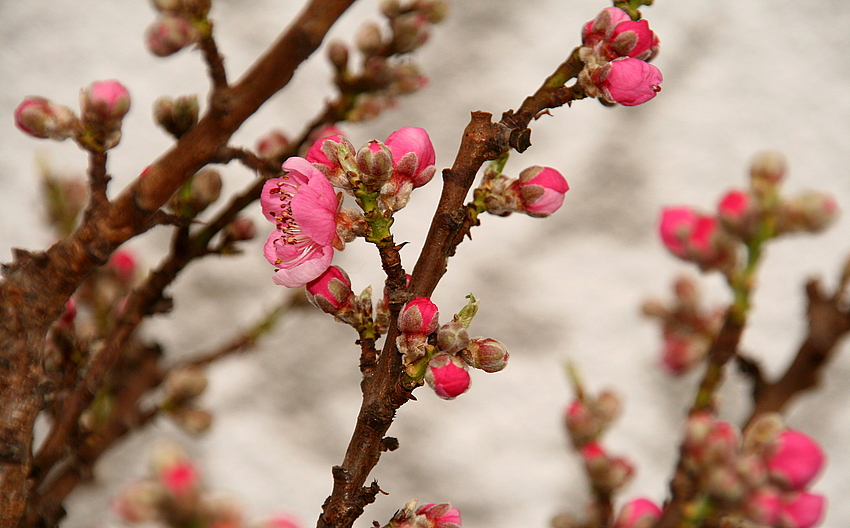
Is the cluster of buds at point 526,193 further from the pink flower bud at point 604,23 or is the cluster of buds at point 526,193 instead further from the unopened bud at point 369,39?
the unopened bud at point 369,39

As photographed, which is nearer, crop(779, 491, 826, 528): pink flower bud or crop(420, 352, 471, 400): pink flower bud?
crop(420, 352, 471, 400): pink flower bud

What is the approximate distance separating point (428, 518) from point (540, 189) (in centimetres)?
15

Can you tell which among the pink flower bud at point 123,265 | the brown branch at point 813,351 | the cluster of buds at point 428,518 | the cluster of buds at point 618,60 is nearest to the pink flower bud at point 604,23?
the cluster of buds at point 618,60

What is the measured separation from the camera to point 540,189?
0.85 ft

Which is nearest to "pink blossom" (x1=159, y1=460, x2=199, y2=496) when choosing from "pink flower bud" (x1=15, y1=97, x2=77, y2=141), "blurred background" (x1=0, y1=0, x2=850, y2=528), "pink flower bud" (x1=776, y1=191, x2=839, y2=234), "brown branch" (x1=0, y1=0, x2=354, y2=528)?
"brown branch" (x1=0, y1=0, x2=354, y2=528)

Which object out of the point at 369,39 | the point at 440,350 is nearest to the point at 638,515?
the point at 440,350

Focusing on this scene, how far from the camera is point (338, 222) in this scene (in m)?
0.25

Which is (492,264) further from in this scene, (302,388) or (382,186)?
(382,186)

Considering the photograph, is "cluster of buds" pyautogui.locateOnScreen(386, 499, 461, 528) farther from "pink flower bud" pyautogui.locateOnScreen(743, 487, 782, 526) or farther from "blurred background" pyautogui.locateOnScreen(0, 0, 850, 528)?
"blurred background" pyautogui.locateOnScreen(0, 0, 850, 528)

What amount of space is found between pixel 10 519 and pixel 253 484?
0.59 m

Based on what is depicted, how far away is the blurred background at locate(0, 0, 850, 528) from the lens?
777 mm

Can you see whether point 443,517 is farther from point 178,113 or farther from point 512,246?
point 512,246

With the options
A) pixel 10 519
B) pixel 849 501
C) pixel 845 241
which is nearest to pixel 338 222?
pixel 10 519

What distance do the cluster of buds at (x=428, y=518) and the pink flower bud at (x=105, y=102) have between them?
0.23m
